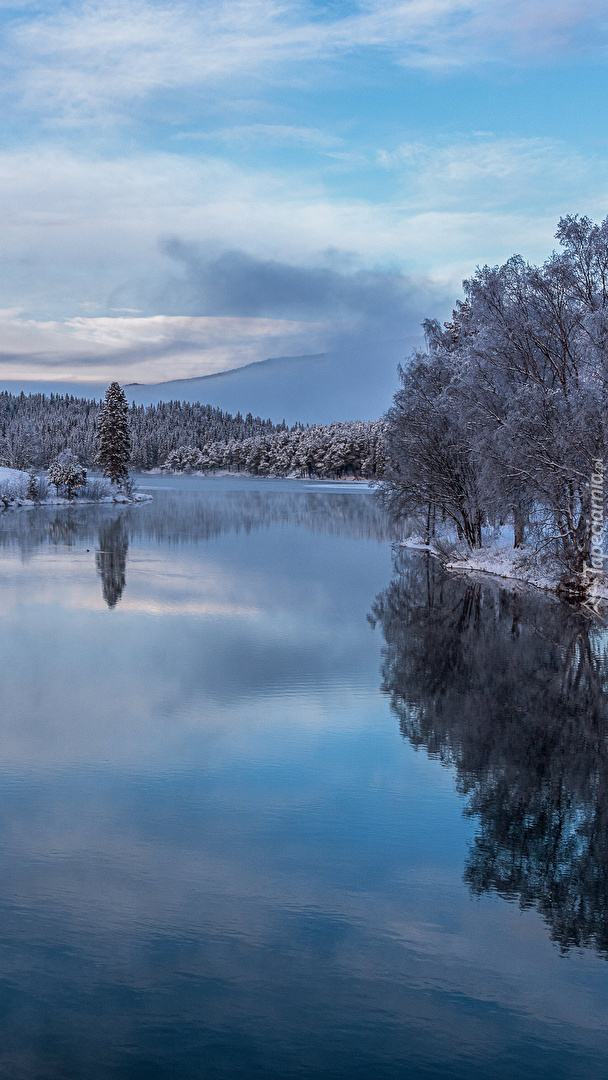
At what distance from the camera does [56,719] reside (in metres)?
13.9

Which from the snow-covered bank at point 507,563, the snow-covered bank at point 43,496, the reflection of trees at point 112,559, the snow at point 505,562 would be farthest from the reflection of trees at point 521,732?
the snow-covered bank at point 43,496

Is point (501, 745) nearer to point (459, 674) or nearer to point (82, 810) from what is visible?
point (459, 674)

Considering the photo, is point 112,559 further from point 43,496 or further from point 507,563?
point 43,496

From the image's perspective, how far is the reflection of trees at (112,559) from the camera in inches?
1084

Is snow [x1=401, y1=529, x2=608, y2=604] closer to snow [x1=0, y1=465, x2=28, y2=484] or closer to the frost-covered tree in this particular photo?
snow [x1=0, y1=465, x2=28, y2=484]

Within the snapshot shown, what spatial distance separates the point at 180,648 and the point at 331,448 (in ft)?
491

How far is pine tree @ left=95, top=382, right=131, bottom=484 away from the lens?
3462 inches

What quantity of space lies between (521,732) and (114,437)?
7822cm

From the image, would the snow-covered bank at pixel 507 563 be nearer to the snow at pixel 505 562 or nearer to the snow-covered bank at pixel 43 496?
the snow at pixel 505 562

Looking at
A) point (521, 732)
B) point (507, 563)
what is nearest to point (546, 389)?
point (507, 563)

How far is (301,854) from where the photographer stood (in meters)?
9.30

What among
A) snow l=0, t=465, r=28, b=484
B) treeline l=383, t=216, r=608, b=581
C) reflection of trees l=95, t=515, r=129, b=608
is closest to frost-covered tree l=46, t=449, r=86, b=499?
snow l=0, t=465, r=28, b=484

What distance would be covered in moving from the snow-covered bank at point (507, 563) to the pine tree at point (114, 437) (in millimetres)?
46693

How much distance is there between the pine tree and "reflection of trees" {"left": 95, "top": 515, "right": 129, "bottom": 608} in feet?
110
